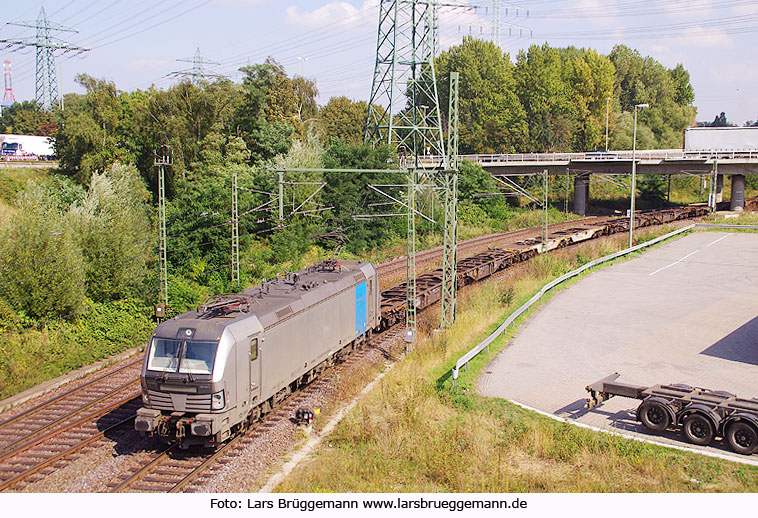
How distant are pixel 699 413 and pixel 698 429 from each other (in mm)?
346

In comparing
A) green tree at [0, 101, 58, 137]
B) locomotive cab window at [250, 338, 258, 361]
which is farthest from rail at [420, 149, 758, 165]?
green tree at [0, 101, 58, 137]

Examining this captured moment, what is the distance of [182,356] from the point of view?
530 inches

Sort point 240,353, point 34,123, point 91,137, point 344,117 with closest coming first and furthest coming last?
point 240,353
point 91,137
point 344,117
point 34,123

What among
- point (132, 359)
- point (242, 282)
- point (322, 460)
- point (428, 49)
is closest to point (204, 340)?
point (322, 460)

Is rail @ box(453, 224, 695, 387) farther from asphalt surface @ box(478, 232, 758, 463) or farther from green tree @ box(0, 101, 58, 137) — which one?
green tree @ box(0, 101, 58, 137)

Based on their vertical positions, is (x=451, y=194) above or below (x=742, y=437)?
above

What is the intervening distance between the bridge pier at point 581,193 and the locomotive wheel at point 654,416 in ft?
188

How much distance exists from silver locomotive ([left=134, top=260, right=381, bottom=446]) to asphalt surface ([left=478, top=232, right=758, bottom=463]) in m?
5.25

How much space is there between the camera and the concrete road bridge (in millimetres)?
59156

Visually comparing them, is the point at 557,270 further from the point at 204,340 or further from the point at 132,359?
the point at 204,340

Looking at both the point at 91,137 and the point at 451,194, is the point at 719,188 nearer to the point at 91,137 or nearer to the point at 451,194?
the point at 451,194

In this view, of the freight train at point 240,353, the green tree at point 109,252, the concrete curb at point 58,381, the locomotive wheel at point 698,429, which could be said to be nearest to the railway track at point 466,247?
the green tree at point 109,252

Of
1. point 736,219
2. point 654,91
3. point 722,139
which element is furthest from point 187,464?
point 654,91
